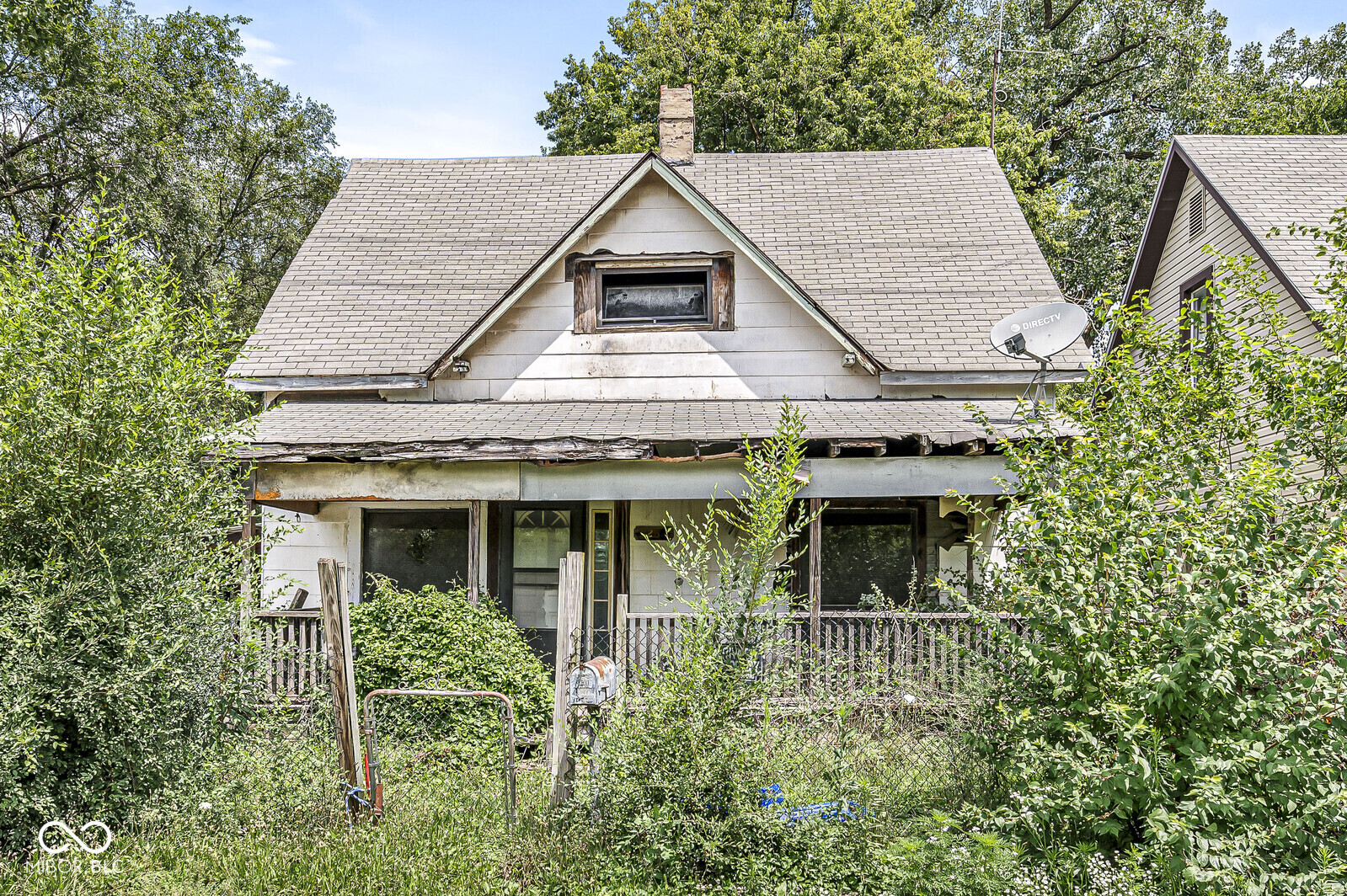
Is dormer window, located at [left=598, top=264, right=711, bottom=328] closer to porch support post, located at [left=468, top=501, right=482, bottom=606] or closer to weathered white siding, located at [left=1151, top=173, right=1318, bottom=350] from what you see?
porch support post, located at [left=468, top=501, right=482, bottom=606]

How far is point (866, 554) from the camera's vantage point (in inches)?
411

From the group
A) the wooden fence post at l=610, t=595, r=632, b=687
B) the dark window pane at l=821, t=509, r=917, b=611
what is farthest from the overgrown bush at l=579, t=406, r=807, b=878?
the dark window pane at l=821, t=509, r=917, b=611

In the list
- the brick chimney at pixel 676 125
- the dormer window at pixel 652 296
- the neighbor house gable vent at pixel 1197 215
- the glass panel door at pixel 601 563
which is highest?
the brick chimney at pixel 676 125

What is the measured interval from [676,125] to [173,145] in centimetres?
1340

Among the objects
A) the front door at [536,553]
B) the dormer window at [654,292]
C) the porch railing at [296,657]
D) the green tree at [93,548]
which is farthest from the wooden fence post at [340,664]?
the dormer window at [654,292]

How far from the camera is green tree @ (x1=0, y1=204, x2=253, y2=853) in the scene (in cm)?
498

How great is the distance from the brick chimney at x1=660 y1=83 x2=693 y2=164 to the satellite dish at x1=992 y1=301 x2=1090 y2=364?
6.85 meters

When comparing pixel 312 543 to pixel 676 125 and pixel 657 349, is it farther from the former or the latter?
pixel 676 125

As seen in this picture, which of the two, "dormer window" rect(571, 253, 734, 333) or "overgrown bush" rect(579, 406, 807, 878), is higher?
"dormer window" rect(571, 253, 734, 333)

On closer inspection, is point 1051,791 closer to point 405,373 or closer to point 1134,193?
point 405,373

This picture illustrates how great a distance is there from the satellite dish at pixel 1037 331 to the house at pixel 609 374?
890mm

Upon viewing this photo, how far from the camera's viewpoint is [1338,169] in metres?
15.0

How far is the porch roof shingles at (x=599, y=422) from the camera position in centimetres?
824

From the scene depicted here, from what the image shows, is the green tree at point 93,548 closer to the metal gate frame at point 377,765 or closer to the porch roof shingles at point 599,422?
the metal gate frame at point 377,765
